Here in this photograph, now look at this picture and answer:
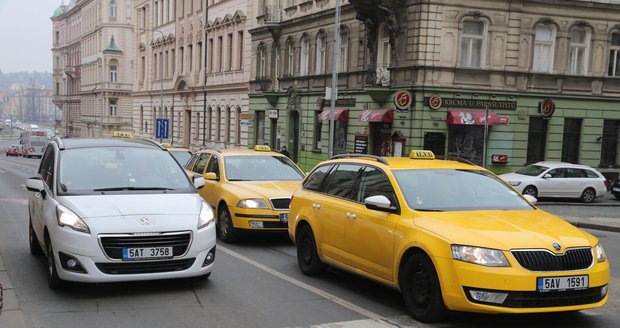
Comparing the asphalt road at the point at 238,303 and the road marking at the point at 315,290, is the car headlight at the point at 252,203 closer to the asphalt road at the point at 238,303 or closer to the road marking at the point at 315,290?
the road marking at the point at 315,290

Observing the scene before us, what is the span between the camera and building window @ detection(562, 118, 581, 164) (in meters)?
29.0

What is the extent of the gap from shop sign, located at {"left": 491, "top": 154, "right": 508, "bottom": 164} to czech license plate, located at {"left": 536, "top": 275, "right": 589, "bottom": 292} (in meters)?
22.5

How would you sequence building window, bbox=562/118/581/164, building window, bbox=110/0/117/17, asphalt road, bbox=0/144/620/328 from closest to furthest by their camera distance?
asphalt road, bbox=0/144/620/328, building window, bbox=562/118/581/164, building window, bbox=110/0/117/17

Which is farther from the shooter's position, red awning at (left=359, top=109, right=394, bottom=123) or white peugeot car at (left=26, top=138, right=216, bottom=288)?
red awning at (left=359, top=109, right=394, bottom=123)

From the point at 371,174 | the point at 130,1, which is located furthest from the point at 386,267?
the point at 130,1

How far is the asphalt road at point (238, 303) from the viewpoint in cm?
606

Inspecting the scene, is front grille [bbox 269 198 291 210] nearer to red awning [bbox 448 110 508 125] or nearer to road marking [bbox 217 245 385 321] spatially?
road marking [bbox 217 245 385 321]

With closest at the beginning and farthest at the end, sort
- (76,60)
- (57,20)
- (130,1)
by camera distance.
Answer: (130,1)
(76,60)
(57,20)

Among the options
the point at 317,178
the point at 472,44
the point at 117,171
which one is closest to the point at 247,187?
the point at 317,178

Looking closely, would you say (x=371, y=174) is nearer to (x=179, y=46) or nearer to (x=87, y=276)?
(x=87, y=276)

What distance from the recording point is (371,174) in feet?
23.9

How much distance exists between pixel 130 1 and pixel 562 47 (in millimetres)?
66756

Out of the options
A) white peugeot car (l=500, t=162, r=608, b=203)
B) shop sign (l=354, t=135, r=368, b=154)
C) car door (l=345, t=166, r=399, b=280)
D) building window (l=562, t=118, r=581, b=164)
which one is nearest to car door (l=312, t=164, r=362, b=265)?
car door (l=345, t=166, r=399, b=280)

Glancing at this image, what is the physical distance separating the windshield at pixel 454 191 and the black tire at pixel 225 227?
4218 mm
